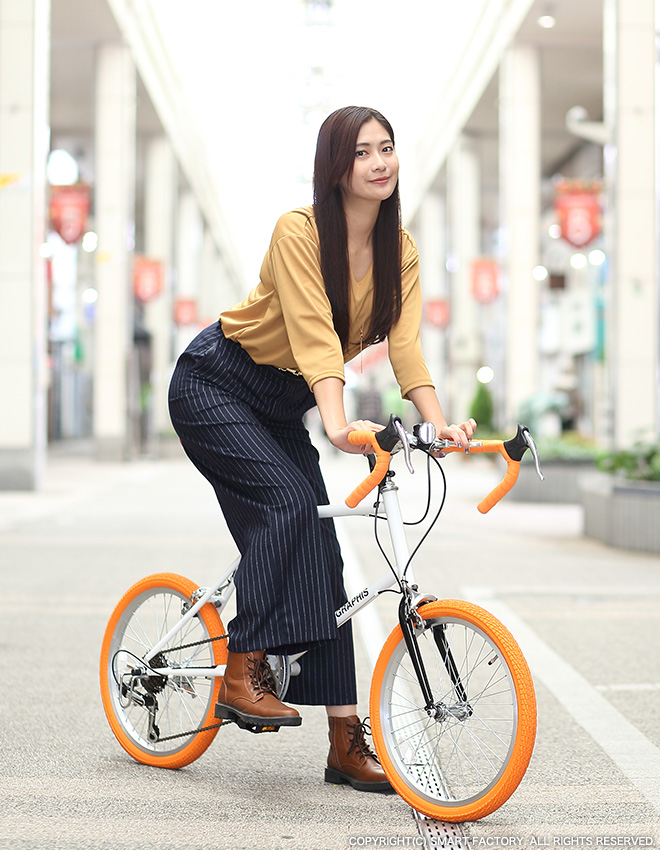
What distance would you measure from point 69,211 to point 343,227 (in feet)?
80.3

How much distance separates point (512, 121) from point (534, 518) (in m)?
15.1

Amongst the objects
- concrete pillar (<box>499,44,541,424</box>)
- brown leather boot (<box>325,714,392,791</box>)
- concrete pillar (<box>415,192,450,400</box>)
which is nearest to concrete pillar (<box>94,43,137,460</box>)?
concrete pillar (<box>499,44,541,424</box>)

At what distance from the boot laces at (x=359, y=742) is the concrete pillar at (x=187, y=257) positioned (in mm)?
36305

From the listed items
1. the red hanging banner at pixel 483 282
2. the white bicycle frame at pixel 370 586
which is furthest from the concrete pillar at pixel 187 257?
the white bicycle frame at pixel 370 586

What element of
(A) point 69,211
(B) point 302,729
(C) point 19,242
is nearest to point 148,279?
(A) point 69,211

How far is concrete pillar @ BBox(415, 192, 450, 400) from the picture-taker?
46.8 meters

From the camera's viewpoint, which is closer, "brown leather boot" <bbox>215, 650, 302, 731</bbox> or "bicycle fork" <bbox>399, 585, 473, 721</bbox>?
"bicycle fork" <bbox>399, 585, 473, 721</bbox>

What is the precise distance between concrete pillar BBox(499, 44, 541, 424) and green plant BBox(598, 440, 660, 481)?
48.7 feet

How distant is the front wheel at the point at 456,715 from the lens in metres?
2.97

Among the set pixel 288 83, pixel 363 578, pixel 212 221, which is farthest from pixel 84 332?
pixel 363 578

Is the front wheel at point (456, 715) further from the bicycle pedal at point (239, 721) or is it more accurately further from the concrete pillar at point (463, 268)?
the concrete pillar at point (463, 268)

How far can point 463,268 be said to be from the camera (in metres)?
37.3

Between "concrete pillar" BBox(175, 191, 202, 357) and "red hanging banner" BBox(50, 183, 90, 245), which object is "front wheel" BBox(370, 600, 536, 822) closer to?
"red hanging banner" BBox(50, 183, 90, 245)

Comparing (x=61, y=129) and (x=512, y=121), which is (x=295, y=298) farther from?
(x=61, y=129)
